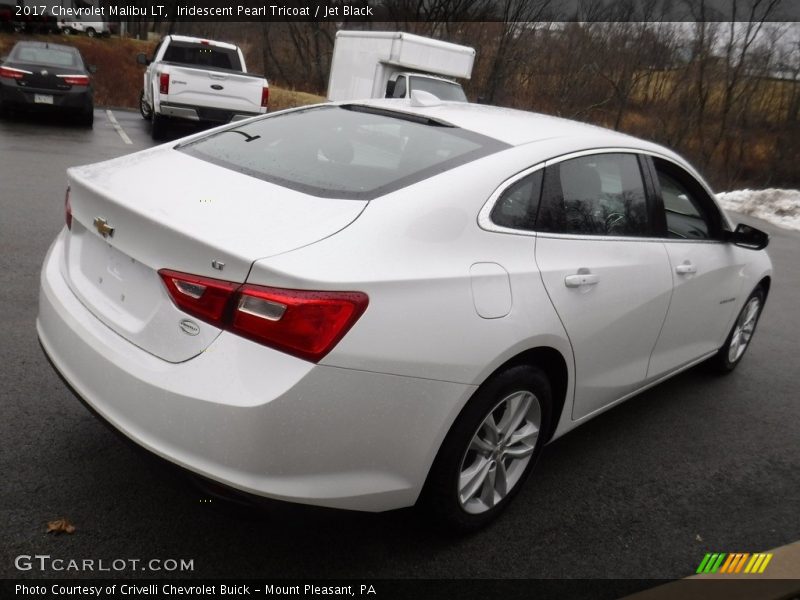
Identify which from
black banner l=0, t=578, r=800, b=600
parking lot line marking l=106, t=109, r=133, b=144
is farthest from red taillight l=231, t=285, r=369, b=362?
parking lot line marking l=106, t=109, r=133, b=144

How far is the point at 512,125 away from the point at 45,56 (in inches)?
553

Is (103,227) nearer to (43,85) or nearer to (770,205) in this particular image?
(43,85)

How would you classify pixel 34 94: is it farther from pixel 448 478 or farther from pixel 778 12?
pixel 778 12

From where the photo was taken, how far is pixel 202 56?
1446 centimetres

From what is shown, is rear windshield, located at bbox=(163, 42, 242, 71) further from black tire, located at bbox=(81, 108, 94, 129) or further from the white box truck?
the white box truck

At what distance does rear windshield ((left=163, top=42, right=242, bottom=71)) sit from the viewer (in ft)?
47.1

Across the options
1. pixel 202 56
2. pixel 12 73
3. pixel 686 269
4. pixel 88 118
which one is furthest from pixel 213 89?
pixel 686 269

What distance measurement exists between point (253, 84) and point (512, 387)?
11270 millimetres

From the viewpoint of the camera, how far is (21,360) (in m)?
3.88

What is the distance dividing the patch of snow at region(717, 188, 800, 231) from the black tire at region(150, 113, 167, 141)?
38.2ft

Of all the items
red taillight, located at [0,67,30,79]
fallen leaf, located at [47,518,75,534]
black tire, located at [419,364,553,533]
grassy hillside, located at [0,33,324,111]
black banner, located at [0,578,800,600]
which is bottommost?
grassy hillside, located at [0,33,324,111]

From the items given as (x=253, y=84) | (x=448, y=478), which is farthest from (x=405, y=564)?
(x=253, y=84)

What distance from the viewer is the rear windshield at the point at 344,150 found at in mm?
2691

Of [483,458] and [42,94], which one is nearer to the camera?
[483,458]
